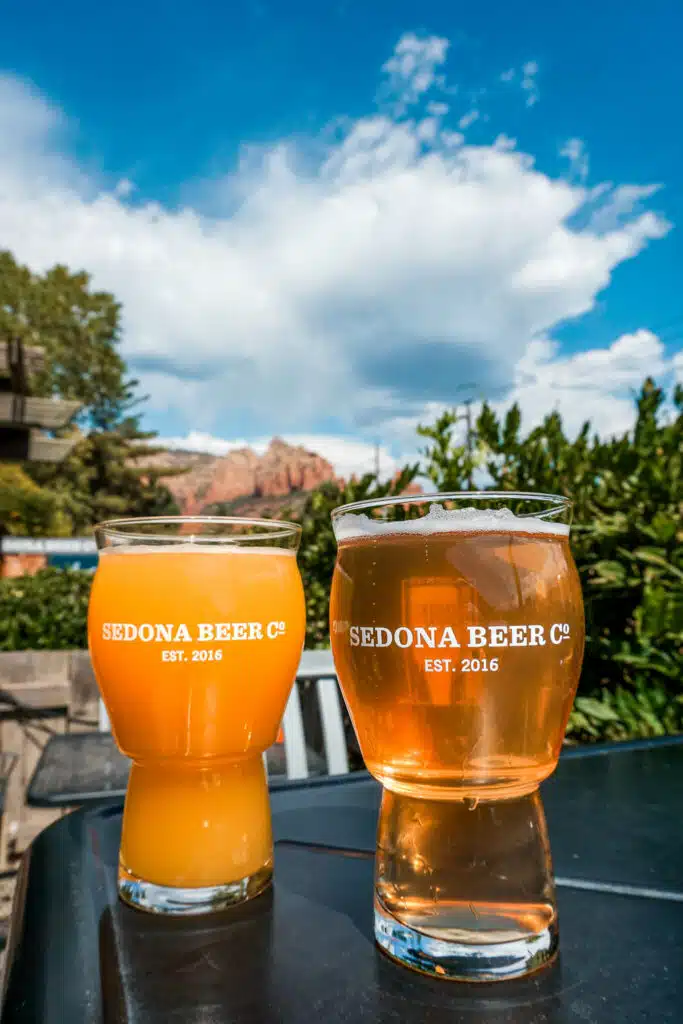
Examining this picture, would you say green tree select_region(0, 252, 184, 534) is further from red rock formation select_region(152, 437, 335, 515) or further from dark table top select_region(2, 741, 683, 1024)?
dark table top select_region(2, 741, 683, 1024)

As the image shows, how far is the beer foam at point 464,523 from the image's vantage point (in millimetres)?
550

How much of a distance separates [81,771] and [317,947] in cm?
88

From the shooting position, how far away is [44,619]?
4.23 metres

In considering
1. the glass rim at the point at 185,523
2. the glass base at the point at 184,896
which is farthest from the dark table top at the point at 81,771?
the glass rim at the point at 185,523

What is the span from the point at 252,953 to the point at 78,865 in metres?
0.27

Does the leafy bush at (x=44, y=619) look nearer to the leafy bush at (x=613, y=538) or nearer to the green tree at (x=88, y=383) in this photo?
the leafy bush at (x=613, y=538)

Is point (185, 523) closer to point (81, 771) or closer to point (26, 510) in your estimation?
point (81, 771)

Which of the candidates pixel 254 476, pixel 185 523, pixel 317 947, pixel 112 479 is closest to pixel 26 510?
pixel 112 479

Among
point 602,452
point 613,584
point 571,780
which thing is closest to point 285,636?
point 571,780

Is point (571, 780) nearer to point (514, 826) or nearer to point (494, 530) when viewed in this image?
point (514, 826)

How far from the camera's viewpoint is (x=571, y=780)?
985 mm

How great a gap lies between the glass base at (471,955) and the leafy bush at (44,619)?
3873 mm

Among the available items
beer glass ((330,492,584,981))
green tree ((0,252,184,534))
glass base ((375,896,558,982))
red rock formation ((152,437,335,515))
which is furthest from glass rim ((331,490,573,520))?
red rock formation ((152,437,335,515))

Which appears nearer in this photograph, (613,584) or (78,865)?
(78,865)
